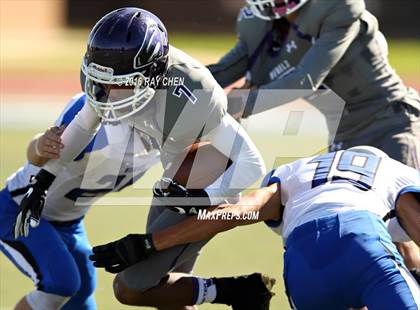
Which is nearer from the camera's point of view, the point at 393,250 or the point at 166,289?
the point at 393,250

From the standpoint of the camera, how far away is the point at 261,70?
5266 millimetres

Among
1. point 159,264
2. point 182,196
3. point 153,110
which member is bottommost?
point 159,264

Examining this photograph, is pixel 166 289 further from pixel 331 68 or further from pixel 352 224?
pixel 331 68

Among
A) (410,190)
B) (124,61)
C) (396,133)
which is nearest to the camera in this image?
(410,190)

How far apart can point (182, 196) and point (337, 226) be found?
722mm

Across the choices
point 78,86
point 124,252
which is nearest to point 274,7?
point 124,252

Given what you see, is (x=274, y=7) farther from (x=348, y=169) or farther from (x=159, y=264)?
(x=159, y=264)

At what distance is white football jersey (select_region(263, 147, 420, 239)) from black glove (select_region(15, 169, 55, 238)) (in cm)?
102

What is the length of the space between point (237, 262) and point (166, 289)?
1.62 meters

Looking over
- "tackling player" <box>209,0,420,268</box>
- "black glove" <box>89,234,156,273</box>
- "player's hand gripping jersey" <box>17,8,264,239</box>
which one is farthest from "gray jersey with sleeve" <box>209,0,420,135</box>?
"black glove" <box>89,234,156,273</box>

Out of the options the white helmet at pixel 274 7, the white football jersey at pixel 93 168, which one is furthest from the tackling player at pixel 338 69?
the white football jersey at pixel 93 168

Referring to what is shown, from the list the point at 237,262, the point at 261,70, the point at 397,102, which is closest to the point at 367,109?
the point at 397,102

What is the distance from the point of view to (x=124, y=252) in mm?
3594

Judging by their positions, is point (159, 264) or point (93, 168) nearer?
point (159, 264)
